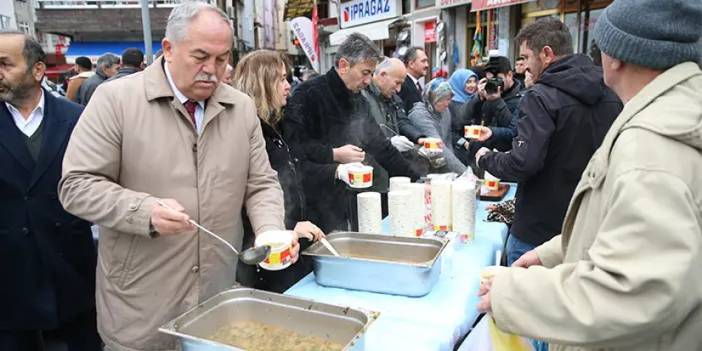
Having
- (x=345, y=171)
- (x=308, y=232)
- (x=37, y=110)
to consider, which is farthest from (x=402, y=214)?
(x=37, y=110)

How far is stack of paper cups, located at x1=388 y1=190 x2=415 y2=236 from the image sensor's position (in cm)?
237

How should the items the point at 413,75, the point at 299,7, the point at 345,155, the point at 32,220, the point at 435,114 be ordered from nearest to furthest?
the point at 32,220 < the point at 345,155 < the point at 435,114 < the point at 413,75 < the point at 299,7

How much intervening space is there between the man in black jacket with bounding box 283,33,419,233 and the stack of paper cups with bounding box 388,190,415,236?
0.51 metres

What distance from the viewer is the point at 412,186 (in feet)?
8.17

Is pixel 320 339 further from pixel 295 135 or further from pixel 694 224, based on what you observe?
pixel 295 135

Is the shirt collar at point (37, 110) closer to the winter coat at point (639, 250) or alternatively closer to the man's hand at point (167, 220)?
the man's hand at point (167, 220)

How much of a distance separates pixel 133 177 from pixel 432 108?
129 inches

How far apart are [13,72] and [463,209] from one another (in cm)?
218

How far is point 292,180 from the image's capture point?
2590 millimetres

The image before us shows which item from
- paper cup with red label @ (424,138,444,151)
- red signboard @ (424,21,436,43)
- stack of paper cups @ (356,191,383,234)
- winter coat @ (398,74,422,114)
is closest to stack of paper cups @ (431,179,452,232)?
stack of paper cups @ (356,191,383,234)

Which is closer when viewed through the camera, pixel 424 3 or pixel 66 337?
pixel 66 337

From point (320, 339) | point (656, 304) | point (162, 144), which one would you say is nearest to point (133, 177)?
point (162, 144)

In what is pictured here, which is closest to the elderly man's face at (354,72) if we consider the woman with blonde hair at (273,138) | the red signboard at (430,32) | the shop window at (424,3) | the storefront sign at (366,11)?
the woman with blonde hair at (273,138)

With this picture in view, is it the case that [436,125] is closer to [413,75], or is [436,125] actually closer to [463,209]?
[413,75]
